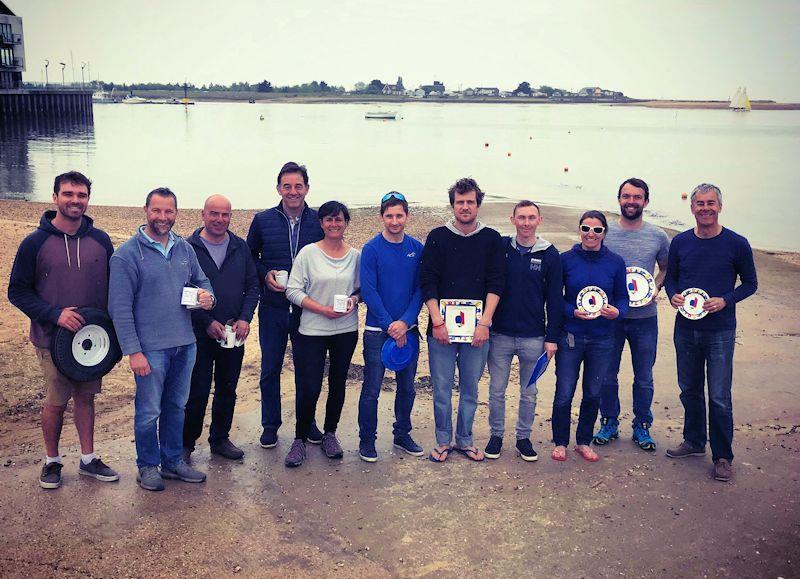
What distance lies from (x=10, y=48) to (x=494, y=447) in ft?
268

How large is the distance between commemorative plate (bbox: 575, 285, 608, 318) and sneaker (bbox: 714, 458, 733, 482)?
1469 millimetres

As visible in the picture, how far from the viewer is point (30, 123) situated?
67688 millimetres

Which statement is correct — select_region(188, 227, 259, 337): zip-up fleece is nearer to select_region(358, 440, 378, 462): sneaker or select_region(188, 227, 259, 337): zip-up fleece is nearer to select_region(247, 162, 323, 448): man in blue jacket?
select_region(247, 162, 323, 448): man in blue jacket

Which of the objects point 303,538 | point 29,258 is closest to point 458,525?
point 303,538

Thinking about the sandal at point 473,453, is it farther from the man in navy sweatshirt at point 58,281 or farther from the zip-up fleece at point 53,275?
the zip-up fleece at point 53,275

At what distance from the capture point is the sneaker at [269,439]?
18.7 feet

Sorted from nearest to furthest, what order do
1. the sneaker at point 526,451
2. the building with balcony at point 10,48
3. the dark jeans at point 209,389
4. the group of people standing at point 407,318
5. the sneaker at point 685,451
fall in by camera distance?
the group of people standing at point 407,318 → the dark jeans at point 209,389 → the sneaker at point 526,451 → the sneaker at point 685,451 → the building with balcony at point 10,48

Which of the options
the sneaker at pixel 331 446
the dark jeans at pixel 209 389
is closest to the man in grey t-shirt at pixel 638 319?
the sneaker at pixel 331 446

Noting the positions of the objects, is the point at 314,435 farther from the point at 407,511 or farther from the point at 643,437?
the point at 643,437

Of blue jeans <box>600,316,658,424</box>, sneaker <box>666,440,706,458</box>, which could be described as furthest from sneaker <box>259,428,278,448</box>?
sneaker <box>666,440,706,458</box>

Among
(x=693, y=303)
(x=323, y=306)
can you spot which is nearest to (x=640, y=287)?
(x=693, y=303)

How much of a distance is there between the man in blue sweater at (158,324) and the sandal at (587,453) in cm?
295

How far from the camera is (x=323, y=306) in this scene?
17.3 ft

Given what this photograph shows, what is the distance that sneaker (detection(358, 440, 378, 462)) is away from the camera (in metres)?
5.49
